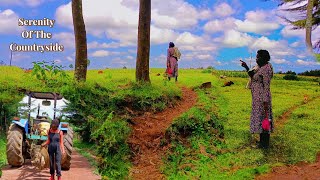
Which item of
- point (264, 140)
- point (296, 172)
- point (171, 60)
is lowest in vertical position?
point (296, 172)

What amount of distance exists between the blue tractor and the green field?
2.43ft

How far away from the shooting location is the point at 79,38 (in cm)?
1978

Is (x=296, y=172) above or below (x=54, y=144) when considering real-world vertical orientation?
below

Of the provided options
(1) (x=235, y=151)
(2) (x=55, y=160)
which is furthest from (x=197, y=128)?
(2) (x=55, y=160)

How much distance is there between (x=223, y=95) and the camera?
19906mm

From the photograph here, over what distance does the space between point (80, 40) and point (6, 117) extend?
289 inches

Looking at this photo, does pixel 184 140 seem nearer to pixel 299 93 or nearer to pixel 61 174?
pixel 61 174

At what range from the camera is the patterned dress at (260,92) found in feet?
38.2

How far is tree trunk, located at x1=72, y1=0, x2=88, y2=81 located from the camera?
19.6 meters

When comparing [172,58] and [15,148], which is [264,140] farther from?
[172,58]

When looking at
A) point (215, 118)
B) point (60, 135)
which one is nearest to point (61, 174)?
point (60, 135)

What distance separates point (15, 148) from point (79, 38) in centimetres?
1107

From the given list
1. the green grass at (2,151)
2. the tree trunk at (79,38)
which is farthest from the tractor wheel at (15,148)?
the tree trunk at (79,38)

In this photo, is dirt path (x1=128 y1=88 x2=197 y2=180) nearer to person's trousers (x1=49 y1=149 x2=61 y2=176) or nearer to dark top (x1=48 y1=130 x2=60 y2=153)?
person's trousers (x1=49 y1=149 x2=61 y2=176)
